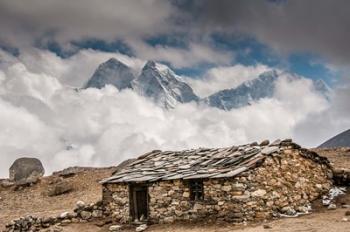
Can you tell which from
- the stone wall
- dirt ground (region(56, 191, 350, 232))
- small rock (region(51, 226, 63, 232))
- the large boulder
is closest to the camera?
dirt ground (region(56, 191, 350, 232))

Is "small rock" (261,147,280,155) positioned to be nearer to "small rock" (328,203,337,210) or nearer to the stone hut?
the stone hut

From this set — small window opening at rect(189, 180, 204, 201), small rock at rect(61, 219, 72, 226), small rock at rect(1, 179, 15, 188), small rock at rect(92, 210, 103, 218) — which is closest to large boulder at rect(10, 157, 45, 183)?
small rock at rect(1, 179, 15, 188)

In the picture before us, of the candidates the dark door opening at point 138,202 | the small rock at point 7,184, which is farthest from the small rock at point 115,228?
the small rock at point 7,184

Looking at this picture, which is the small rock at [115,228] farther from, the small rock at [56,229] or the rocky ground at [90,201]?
the small rock at [56,229]

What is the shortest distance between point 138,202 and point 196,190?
3387 mm

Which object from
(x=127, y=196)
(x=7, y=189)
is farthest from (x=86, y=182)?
(x=127, y=196)

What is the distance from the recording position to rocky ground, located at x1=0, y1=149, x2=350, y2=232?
59.7ft

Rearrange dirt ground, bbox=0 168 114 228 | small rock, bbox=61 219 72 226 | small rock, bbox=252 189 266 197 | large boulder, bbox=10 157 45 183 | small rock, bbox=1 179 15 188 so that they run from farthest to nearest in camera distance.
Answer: large boulder, bbox=10 157 45 183 < small rock, bbox=1 179 15 188 < dirt ground, bbox=0 168 114 228 < small rock, bbox=61 219 72 226 < small rock, bbox=252 189 266 197

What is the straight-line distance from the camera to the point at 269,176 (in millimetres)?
20984

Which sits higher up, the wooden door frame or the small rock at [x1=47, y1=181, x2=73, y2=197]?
the small rock at [x1=47, y1=181, x2=73, y2=197]

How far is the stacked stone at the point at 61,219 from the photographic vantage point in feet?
78.5

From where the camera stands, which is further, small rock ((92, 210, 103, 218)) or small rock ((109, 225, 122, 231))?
small rock ((92, 210, 103, 218))

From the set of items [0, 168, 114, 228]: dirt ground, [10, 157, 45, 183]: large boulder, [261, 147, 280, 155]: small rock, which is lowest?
[261, 147, 280, 155]: small rock

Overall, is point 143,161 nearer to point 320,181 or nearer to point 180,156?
point 180,156
